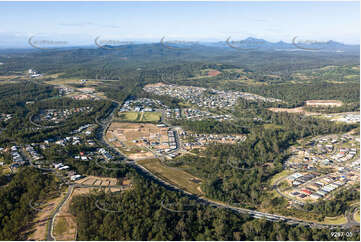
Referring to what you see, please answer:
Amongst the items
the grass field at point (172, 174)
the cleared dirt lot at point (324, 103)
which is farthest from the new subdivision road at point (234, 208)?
the cleared dirt lot at point (324, 103)

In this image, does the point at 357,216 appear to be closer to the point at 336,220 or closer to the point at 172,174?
the point at 336,220

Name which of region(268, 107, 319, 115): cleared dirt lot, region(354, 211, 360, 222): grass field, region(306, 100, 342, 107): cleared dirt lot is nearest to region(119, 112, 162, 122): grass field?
region(268, 107, 319, 115): cleared dirt lot

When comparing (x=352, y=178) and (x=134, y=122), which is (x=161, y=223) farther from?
(x=134, y=122)

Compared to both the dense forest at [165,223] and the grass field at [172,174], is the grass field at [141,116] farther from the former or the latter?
the dense forest at [165,223]

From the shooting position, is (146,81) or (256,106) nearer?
(256,106)

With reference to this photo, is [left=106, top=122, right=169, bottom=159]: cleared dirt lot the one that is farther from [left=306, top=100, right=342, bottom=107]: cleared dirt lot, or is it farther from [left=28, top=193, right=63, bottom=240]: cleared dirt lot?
[left=306, top=100, right=342, bottom=107]: cleared dirt lot

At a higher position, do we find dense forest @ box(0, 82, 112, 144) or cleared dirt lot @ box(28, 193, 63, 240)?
dense forest @ box(0, 82, 112, 144)

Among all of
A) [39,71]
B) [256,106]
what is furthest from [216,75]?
[39,71]
